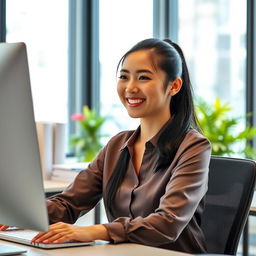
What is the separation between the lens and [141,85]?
1.92 meters

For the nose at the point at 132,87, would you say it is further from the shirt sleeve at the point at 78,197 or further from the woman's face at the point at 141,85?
the shirt sleeve at the point at 78,197

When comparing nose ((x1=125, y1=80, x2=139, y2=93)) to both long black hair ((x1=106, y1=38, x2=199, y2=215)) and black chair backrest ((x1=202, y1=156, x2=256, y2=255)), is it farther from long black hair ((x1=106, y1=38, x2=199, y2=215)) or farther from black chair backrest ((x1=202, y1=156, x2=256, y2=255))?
black chair backrest ((x1=202, y1=156, x2=256, y2=255))

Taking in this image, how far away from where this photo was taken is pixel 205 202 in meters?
2.05

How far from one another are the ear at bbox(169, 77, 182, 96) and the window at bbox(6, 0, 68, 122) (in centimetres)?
348

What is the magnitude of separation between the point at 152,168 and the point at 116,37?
4.16 meters

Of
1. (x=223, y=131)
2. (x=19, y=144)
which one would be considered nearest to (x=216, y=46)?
(x=223, y=131)

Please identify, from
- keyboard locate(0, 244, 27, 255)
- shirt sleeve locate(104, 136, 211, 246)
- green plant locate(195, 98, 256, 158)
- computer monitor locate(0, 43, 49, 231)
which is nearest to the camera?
computer monitor locate(0, 43, 49, 231)

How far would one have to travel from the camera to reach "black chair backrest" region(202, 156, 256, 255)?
1.92 m

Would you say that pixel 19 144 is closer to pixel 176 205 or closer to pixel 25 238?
pixel 25 238

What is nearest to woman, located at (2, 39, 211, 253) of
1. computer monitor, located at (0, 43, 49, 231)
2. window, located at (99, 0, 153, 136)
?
computer monitor, located at (0, 43, 49, 231)

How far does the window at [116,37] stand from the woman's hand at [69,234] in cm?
401

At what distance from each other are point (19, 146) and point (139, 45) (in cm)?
73

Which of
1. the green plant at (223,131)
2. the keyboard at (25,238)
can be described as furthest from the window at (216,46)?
the keyboard at (25,238)

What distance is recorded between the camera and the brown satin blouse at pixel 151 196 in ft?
5.66
